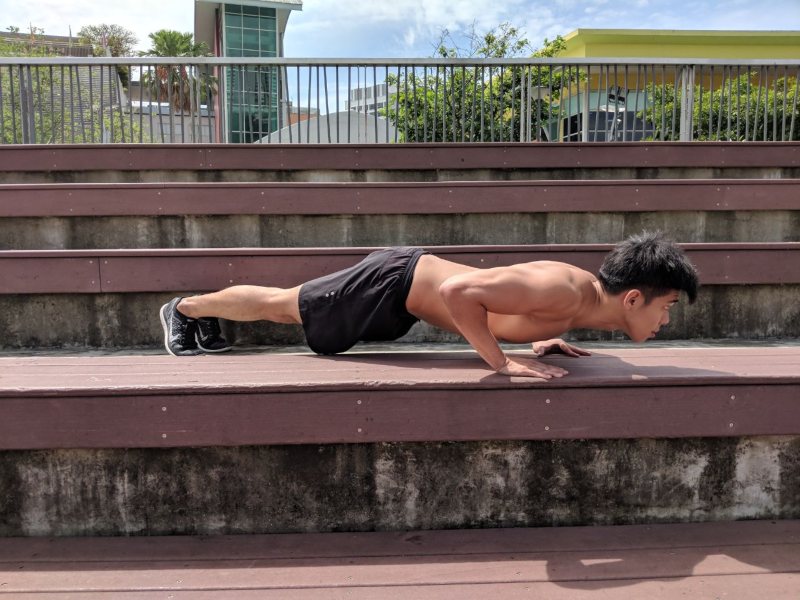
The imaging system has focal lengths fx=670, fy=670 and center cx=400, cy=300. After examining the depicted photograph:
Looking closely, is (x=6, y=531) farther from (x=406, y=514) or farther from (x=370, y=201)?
(x=370, y=201)

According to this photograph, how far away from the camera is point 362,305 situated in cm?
266

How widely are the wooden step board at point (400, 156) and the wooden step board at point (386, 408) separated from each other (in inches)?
129

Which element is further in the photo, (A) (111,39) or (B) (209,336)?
(A) (111,39)

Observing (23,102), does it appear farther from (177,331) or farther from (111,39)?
(111,39)

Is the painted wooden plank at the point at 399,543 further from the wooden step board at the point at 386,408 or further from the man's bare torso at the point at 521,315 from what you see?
the man's bare torso at the point at 521,315

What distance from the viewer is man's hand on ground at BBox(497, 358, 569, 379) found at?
6.68 feet

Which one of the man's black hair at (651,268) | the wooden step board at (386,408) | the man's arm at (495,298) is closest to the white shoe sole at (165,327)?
the wooden step board at (386,408)

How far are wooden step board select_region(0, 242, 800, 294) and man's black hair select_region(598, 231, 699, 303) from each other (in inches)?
39.7

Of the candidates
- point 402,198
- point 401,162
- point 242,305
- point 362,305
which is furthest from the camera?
point 401,162

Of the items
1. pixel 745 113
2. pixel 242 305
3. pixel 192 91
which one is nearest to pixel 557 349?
pixel 242 305

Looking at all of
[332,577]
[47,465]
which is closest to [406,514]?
[332,577]

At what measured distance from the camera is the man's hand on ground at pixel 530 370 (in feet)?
6.68

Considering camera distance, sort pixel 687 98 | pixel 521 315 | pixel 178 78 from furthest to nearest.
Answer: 1. pixel 178 78
2. pixel 687 98
3. pixel 521 315

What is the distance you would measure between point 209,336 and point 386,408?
1345 mm
